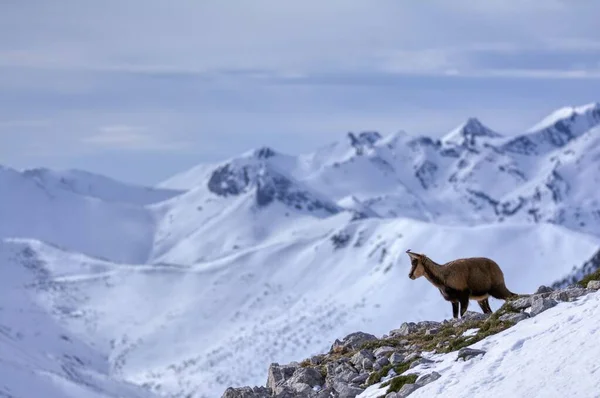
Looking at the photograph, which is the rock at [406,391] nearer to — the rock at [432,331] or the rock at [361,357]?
the rock at [361,357]

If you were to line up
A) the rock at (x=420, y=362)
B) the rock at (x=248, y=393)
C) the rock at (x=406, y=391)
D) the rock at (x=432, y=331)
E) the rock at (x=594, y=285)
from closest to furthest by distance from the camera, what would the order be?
the rock at (x=406, y=391)
the rock at (x=420, y=362)
the rock at (x=594, y=285)
the rock at (x=248, y=393)
the rock at (x=432, y=331)

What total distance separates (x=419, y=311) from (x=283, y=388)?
174m

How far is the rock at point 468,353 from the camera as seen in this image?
60.6 feet

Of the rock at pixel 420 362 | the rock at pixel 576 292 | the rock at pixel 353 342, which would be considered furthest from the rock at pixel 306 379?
the rock at pixel 576 292

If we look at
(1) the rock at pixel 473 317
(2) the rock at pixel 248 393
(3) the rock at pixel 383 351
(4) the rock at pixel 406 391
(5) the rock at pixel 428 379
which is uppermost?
(1) the rock at pixel 473 317

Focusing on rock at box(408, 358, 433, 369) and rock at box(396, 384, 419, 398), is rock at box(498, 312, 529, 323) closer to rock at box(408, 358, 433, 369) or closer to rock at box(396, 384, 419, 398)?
rock at box(408, 358, 433, 369)

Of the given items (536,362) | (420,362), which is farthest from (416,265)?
(536,362)

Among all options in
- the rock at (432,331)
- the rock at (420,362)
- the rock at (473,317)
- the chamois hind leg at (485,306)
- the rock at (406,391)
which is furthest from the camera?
the chamois hind leg at (485,306)

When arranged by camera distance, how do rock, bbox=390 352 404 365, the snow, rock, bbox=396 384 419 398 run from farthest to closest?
rock, bbox=390 352 404 365 → rock, bbox=396 384 419 398 → the snow

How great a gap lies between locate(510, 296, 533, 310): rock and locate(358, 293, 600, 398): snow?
133 centimetres

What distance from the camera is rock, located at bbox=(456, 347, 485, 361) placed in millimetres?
18469

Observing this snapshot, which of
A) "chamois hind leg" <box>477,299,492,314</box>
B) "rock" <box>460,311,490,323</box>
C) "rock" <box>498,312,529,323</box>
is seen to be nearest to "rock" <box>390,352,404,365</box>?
"rock" <box>498,312,529,323</box>

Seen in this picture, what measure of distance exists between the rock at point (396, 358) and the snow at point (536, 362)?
88 centimetres

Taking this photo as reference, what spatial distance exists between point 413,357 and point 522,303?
303cm
